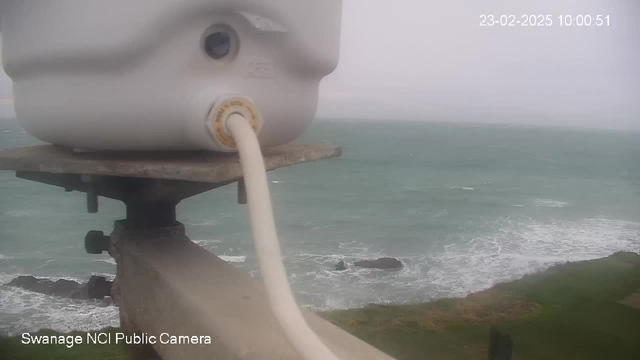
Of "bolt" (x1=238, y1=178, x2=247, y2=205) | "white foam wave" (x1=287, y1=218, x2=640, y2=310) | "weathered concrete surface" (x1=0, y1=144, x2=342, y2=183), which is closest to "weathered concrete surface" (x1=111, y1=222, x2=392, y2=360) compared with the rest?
"bolt" (x1=238, y1=178, x2=247, y2=205)

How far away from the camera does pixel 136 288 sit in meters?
2.12

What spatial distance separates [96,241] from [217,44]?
131cm

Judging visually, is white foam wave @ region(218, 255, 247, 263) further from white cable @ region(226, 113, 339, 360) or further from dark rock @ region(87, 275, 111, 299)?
white cable @ region(226, 113, 339, 360)

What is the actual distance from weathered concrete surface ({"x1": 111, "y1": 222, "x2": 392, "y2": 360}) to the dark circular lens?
0.76 m

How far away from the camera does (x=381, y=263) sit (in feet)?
56.9

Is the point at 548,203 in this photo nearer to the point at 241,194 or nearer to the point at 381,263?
the point at 381,263

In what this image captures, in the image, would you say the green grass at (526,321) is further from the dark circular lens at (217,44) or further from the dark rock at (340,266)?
the dark circular lens at (217,44)

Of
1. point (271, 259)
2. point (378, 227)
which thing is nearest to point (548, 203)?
point (378, 227)

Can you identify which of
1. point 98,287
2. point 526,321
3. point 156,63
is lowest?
point 526,321

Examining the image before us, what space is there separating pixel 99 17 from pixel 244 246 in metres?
16.5

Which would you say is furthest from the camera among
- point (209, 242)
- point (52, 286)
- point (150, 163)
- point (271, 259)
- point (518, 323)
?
point (209, 242)

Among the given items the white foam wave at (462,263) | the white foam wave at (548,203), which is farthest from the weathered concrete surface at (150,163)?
the white foam wave at (548,203)

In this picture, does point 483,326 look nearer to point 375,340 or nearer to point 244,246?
point 375,340

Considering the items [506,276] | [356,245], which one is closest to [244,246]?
[356,245]
